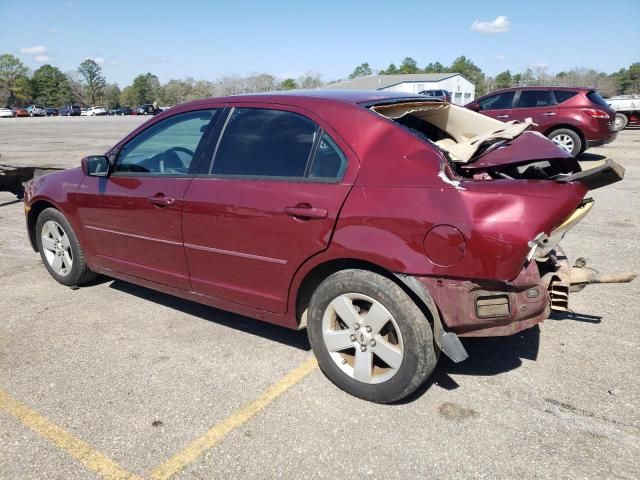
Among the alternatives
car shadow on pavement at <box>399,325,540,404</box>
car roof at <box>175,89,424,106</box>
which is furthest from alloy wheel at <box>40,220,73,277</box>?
car shadow on pavement at <box>399,325,540,404</box>

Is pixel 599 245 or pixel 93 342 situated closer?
pixel 93 342

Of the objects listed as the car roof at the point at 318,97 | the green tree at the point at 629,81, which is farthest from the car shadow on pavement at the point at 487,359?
the green tree at the point at 629,81

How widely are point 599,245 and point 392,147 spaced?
4.00 metres

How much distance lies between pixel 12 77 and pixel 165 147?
419ft

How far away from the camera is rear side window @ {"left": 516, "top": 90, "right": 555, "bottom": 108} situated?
39.2 feet

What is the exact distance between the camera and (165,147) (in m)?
3.94

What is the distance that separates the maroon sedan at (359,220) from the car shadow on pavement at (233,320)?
0.40 metres

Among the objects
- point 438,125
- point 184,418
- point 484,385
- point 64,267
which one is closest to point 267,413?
point 184,418

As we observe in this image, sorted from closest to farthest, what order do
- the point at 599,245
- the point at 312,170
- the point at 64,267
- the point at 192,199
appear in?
the point at 312,170, the point at 192,199, the point at 64,267, the point at 599,245

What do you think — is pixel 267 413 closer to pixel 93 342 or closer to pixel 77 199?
pixel 93 342

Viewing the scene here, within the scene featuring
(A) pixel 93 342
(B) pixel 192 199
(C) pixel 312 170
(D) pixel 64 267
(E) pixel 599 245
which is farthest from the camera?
(E) pixel 599 245

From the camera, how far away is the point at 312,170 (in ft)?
9.67

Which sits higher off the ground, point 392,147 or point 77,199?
point 392,147

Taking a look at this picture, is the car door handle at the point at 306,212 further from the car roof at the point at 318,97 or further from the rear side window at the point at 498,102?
the rear side window at the point at 498,102
